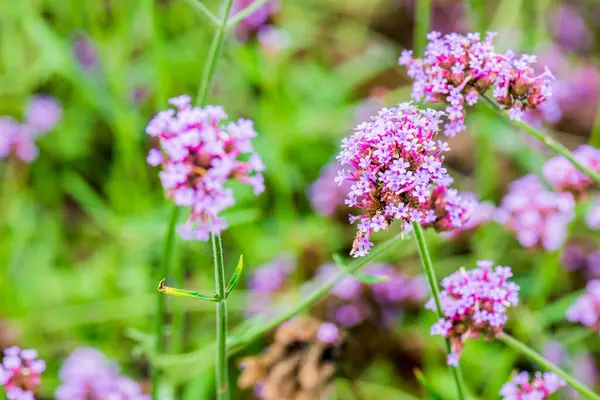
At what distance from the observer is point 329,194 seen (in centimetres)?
347

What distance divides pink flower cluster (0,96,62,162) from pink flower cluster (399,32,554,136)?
2.57 meters

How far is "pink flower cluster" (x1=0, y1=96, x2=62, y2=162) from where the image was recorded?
12.0 feet

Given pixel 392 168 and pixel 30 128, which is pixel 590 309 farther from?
pixel 30 128

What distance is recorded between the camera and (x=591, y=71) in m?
4.42

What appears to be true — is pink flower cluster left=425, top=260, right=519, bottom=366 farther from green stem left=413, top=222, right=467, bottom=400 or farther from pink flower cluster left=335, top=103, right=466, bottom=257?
pink flower cluster left=335, top=103, right=466, bottom=257

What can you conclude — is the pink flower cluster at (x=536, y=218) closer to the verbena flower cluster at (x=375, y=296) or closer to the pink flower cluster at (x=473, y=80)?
the verbena flower cluster at (x=375, y=296)

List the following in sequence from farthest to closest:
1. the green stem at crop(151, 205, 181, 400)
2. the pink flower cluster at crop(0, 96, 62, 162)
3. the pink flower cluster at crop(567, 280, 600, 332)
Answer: the pink flower cluster at crop(0, 96, 62, 162) → the pink flower cluster at crop(567, 280, 600, 332) → the green stem at crop(151, 205, 181, 400)

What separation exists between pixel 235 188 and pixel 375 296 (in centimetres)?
92

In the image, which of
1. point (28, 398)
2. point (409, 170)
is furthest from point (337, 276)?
point (28, 398)

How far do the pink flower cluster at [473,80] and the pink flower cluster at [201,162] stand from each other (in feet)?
1.78

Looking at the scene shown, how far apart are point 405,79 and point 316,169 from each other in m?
0.89

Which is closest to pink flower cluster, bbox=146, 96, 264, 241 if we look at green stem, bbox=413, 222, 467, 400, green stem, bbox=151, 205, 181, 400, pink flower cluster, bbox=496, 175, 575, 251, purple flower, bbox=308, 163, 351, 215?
green stem, bbox=413, 222, 467, 400

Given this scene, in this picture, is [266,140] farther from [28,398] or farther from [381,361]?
[28,398]

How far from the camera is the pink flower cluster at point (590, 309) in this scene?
243cm
